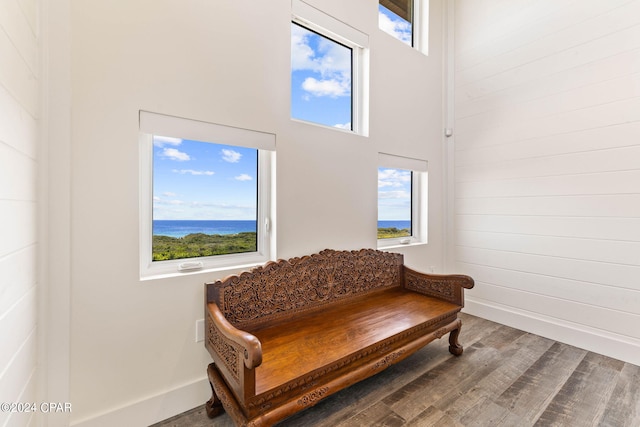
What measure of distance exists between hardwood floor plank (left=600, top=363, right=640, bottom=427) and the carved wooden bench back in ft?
5.05

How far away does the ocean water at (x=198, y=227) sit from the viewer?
5.81ft

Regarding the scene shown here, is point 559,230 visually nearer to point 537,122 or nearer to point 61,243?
point 537,122

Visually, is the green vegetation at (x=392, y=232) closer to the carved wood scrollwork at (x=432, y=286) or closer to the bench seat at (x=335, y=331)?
the carved wood scrollwork at (x=432, y=286)

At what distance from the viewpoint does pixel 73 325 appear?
4.62 ft

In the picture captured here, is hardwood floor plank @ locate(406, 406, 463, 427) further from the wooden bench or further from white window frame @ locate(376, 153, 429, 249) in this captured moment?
white window frame @ locate(376, 153, 429, 249)

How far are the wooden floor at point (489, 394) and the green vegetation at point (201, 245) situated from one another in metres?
0.75

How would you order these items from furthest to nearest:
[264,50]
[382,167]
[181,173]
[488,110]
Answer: [488,110] → [382,167] → [264,50] → [181,173]

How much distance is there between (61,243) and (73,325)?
16.7 inches

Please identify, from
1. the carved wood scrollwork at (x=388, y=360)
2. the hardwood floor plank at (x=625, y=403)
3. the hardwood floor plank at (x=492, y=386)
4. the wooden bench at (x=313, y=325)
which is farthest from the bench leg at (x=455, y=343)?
the hardwood floor plank at (x=625, y=403)

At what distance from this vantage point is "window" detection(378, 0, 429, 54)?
300 centimetres

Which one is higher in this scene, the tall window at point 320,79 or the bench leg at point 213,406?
the tall window at point 320,79

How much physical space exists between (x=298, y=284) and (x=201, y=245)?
2.42ft

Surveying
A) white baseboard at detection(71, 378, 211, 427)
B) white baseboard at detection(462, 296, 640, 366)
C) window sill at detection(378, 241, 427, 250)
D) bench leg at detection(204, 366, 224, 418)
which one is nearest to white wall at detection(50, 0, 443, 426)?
white baseboard at detection(71, 378, 211, 427)

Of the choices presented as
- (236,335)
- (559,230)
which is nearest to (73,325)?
(236,335)
